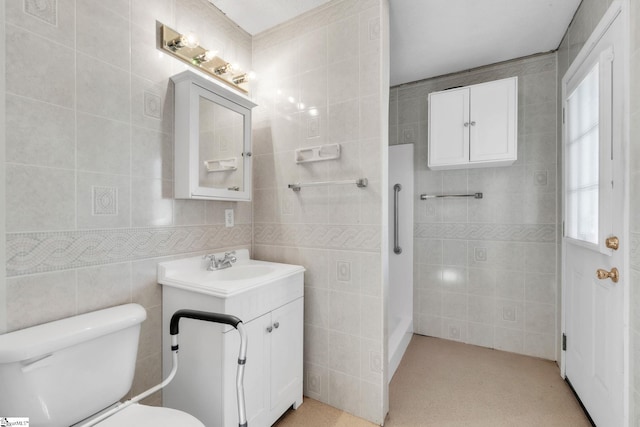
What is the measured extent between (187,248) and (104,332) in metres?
0.61

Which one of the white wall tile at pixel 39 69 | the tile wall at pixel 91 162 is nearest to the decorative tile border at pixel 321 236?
the tile wall at pixel 91 162

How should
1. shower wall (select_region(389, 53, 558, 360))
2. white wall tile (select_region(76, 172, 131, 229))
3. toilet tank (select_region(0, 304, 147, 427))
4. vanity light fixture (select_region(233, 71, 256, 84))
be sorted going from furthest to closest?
shower wall (select_region(389, 53, 558, 360))
vanity light fixture (select_region(233, 71, 256, 84))
white wall tile (select_region(76, 172, 131, 229))
toilet tank (select_region(0, 304, 147, 427))

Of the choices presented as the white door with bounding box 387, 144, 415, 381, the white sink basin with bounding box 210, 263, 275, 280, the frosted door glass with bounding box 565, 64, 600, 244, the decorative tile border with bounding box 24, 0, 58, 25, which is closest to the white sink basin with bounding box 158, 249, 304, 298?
the white sink basin with bounding box 210, 263, 275, 280

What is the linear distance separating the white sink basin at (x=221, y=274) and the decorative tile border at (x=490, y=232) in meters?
1.55

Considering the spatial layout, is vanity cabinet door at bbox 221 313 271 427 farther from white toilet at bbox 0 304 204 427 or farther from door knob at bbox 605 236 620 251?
door knob at bbox 605 236 620 251

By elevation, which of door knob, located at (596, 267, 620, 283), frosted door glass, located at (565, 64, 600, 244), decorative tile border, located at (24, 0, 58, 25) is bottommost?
door knob, located at (596, 267, 620, 283)

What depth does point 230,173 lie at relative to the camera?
5.88 feet

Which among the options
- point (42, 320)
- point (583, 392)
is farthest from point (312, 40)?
point (583, 392)

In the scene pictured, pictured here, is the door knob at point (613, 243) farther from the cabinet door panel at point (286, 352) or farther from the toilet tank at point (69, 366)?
the toilet tank at point (69, 366)

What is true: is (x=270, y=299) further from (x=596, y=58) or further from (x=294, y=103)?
(x=596, y=58)

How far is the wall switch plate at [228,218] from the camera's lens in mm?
1885

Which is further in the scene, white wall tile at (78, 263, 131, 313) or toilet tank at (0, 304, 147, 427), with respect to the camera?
white wall tile at (78, 263, 131, 313)

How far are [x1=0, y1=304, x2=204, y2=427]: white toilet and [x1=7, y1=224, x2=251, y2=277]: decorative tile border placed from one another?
237mm

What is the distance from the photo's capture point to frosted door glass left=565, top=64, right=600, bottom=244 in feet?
5.09
